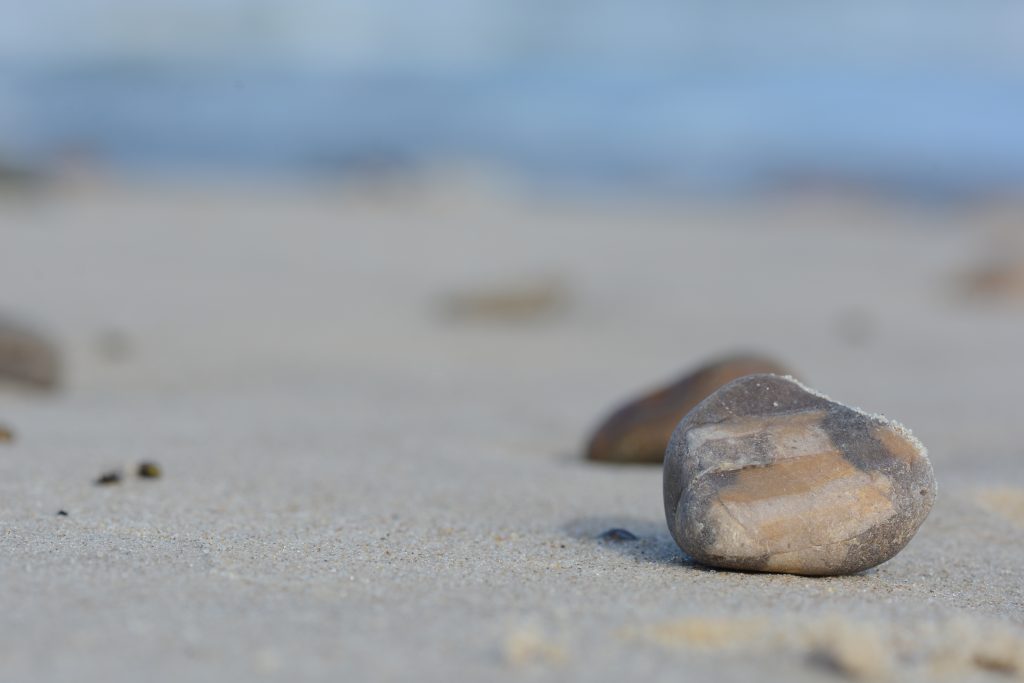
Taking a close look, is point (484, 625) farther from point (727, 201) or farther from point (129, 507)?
point (727, 201)

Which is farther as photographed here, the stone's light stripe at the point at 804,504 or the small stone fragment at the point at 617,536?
the small stone fragment at the point at 617,536

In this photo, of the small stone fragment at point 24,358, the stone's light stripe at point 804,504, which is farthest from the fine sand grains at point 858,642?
the small stone fragment at point 24,358

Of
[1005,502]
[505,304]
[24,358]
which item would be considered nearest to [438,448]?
[1005,502]

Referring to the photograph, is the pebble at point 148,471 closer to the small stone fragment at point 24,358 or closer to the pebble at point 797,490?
the pebble at point 797,490

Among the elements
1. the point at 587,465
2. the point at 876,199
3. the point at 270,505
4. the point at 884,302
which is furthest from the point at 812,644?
the point at 876,199

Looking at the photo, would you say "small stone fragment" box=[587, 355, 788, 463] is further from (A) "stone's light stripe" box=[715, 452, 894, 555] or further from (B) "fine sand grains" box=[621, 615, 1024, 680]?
(B) "fine sand grains" box=[621, 615, 1024, 680]

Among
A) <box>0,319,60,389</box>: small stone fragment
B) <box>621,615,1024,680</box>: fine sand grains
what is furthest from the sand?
<box>0,319,60,389</box>: small stone fragment
